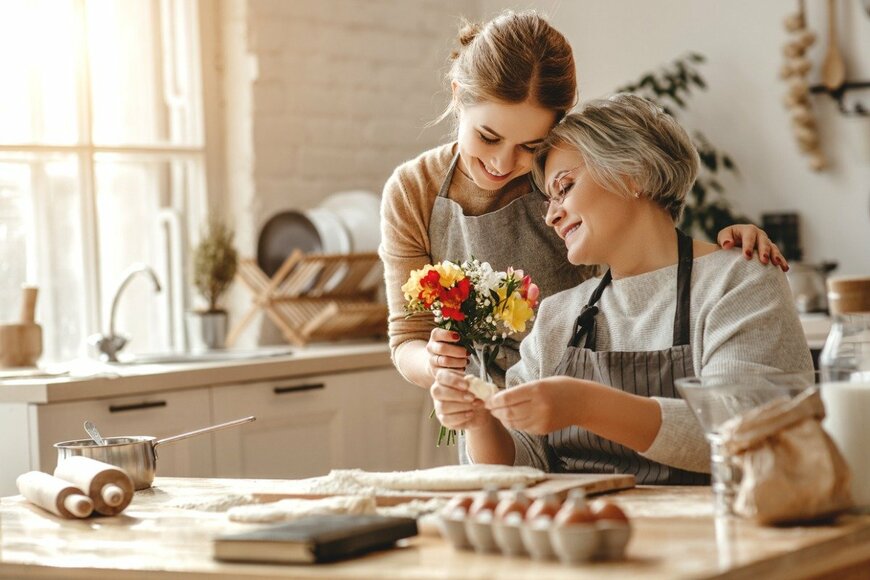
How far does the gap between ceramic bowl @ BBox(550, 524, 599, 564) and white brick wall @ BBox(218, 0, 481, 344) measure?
340 cm

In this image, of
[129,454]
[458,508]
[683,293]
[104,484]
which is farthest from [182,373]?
[458,508]

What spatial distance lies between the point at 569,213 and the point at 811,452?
88 cm

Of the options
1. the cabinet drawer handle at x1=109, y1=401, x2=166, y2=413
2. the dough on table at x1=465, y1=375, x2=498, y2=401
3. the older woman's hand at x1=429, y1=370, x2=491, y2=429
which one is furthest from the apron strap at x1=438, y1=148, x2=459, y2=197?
the cabinet drawer handle at x1=109, y1=401, x2=166, y2=413

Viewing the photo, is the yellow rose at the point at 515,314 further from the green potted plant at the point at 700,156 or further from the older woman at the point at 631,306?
the green potted plant at the point at 700,156

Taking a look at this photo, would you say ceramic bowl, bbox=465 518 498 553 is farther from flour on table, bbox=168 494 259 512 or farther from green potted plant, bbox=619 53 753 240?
green potted plant, bbox=619 53 753 240

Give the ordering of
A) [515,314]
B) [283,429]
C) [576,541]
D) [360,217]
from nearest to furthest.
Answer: [576,541], [515,314], [283,429], [360,217]

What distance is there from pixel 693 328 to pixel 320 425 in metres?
2.13

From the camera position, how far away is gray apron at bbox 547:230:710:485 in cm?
221

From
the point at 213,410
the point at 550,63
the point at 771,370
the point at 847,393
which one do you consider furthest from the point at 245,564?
the point at 213,410

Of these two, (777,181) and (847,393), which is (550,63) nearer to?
(847,393)

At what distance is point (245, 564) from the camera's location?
1.52 m

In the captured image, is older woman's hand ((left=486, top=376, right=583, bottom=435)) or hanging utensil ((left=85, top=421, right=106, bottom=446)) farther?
hanging utensil ((left=85, top=421, right=106, bottom=446))

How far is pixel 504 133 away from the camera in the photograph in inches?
96.7

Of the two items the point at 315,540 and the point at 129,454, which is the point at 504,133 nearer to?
the point at 129,454
